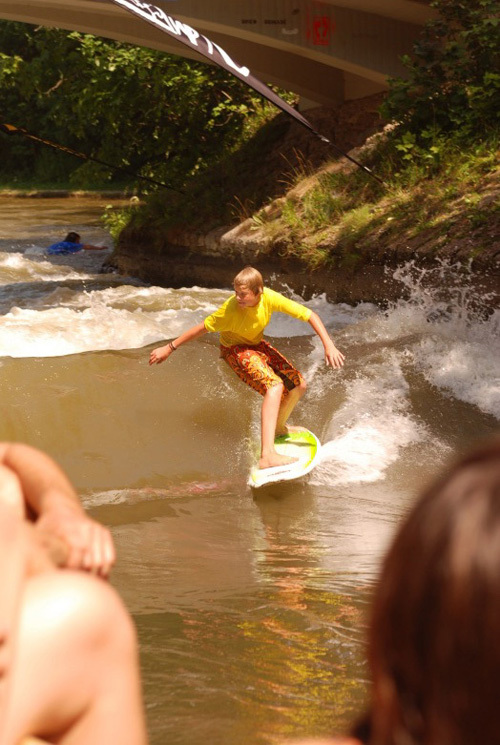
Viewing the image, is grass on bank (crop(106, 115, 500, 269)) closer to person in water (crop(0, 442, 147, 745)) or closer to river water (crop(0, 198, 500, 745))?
river water (crop(0, 198, 500, 745))

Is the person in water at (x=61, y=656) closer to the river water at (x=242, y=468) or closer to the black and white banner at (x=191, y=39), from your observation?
the river water at (x=242, y=468)

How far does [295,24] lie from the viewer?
15.9 m

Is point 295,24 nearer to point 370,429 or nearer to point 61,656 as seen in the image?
point 370,429

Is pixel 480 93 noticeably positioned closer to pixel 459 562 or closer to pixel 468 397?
pixel 468 397

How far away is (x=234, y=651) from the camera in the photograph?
427cm

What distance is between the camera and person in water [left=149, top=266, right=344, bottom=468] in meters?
7.43

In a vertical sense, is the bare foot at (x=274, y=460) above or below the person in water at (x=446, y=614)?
below

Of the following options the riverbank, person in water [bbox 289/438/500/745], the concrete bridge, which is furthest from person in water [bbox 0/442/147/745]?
the riverbank

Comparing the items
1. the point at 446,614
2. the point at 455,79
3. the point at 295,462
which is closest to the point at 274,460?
the point at 295,462

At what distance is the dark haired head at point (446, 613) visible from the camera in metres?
1.13

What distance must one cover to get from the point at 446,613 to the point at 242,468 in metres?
6.66

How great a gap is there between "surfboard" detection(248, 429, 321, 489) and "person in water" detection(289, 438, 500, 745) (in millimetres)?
5897

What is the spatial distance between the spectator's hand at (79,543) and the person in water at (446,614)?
40.9 inches

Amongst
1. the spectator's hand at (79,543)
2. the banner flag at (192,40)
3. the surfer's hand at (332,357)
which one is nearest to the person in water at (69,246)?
the banner flag at (192,40)
